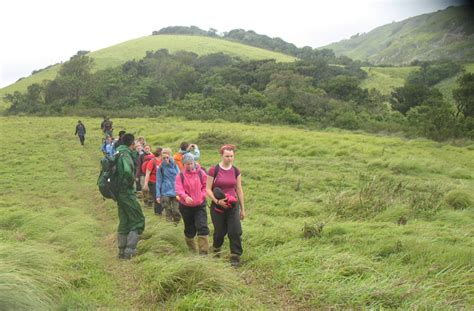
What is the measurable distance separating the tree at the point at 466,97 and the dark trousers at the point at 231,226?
3211 cm

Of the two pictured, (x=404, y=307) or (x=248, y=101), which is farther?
(x=248, y=101)

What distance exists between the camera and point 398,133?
99.9ft

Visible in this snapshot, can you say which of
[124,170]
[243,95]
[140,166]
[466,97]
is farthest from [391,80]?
[124,170]

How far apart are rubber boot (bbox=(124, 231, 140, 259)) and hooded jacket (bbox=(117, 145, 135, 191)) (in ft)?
2.45

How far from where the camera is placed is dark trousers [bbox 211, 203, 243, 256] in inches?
238

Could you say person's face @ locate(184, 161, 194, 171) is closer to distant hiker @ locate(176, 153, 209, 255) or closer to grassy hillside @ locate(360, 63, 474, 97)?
distant hiker @ locate(176, 153, 209, 255)

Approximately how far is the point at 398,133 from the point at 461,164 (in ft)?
42.9

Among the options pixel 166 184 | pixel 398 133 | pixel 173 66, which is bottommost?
pixel 398 133

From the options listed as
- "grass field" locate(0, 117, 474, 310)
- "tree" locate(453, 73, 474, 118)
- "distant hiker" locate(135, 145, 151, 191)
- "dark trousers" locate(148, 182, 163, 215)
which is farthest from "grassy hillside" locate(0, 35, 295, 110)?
"dark trousers" locate(148, 182, 163, 215)

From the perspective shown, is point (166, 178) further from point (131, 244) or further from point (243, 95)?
point (243, 95)

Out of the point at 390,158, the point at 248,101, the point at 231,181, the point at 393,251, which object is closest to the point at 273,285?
the point at 231,181

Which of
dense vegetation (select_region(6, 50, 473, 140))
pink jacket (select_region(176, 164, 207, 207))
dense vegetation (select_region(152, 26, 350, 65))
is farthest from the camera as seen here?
dense vegetation (select_region(152, 26, 350, 65))

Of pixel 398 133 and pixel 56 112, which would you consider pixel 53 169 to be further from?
pixel 56 112

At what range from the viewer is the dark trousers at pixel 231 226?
19.8 feet
